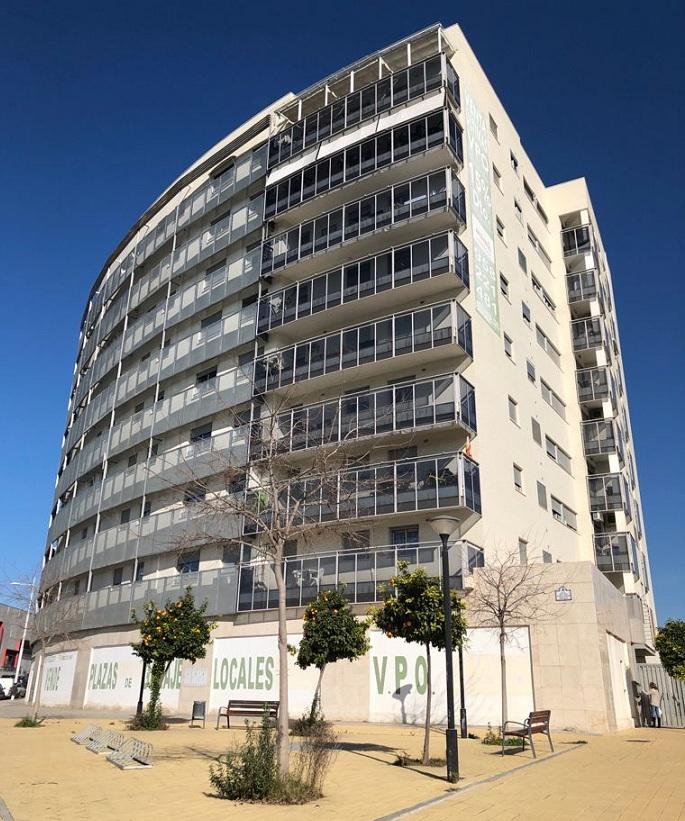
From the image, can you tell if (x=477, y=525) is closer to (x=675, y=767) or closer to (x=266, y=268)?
(x=675, y=767)

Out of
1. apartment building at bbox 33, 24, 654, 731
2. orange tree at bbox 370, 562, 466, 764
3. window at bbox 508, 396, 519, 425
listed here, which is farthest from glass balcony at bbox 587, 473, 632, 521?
orange tree at bbox 370, 562, 466, 764

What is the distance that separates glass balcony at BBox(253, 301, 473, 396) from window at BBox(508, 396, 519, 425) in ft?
17.9

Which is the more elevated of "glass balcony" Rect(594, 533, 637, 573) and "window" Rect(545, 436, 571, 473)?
"window" Rect(545, 436, 571, 473)

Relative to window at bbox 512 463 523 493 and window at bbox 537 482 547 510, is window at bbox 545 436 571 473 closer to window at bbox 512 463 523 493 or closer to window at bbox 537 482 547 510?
window at bbox 537 482 547 510

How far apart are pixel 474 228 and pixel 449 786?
25.5 m

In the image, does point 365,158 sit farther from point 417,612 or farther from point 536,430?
point 417,612

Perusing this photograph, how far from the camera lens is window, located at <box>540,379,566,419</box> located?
38.0 m

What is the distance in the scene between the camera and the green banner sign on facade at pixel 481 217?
1225 inches

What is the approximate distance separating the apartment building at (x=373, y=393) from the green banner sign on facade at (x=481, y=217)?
186mm

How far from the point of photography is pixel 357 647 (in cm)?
1997

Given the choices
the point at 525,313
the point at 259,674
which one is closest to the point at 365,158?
the point at 525,313

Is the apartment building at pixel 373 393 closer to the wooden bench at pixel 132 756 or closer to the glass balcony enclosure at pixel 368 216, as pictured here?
the glass balcony enclosure at pixel 368 216

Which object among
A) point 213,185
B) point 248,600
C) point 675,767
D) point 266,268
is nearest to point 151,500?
point 248,600

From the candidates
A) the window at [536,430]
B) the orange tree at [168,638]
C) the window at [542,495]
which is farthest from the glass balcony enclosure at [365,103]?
the orange tree at [168,638]
